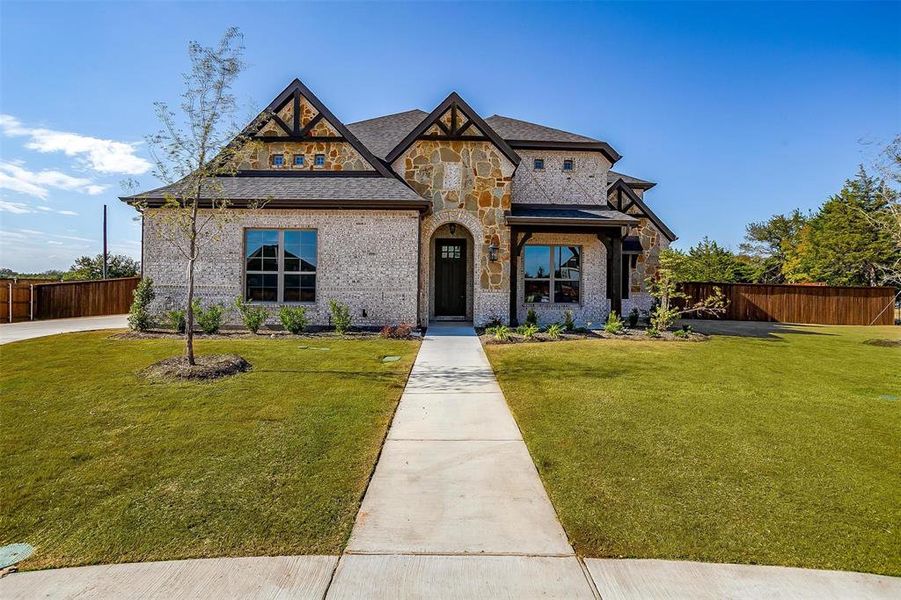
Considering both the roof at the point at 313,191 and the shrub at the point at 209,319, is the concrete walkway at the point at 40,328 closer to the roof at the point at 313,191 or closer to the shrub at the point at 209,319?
the shrub at the point at 209,319

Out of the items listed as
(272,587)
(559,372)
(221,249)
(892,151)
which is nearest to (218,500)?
(272,587)

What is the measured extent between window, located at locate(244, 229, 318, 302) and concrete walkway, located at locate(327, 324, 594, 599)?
8668 mm

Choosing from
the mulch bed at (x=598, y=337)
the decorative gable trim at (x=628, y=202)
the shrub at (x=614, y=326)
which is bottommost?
the mulch bed at (x=598, y=337)

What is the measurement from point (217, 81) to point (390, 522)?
25.6 feet

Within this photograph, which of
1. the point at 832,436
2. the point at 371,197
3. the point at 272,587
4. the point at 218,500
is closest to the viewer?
the point at 272,587

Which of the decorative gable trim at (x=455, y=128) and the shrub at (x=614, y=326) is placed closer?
the shrub at (x=614, y=326)

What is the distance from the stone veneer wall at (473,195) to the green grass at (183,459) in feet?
22.1

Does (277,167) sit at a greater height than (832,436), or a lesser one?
greater

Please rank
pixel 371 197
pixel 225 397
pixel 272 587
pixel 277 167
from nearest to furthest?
pixel 272 587
pixel 225 397
pixel 371 197
pixel 277 167

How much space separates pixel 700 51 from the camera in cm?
1336

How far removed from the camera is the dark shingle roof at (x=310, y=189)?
1253 cm

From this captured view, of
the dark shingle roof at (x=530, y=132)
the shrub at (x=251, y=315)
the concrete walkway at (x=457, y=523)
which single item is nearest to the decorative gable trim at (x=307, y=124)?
the shrub at (x=251, y=315)

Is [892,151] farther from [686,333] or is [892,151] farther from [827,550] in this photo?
[827,550]

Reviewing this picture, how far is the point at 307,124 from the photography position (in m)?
13.8
